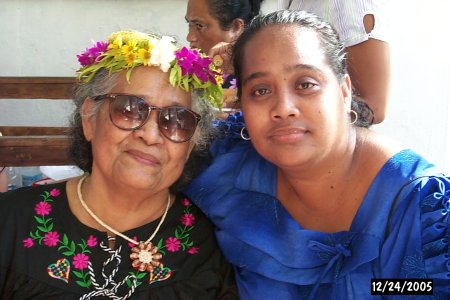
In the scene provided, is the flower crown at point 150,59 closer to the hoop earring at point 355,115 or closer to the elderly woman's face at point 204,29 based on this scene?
the hoop earring at point 355,115

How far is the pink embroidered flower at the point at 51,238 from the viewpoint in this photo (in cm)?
237

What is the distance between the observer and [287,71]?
218 cm

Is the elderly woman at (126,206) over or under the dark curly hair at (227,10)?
under

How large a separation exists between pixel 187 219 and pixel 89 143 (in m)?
0.62

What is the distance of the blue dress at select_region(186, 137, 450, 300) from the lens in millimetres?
1954

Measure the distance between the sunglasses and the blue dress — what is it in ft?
1.02

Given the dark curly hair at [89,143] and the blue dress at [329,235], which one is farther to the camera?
the dark curly hair at [89,143]

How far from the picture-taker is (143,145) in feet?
7.73

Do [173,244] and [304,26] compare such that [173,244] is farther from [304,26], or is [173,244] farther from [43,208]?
[304,26]

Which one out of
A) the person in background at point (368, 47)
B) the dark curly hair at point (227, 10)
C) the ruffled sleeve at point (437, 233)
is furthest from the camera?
the dark curly hair at point (227, 10)

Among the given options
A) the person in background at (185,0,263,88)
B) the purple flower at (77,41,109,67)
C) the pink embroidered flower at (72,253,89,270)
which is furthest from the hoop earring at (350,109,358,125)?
the person in background at (185,0,263,88)

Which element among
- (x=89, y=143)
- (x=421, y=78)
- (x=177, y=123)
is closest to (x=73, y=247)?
(x=89, y=143)

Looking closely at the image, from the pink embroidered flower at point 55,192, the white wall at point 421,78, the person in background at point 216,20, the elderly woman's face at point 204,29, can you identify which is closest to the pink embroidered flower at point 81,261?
the pink embroidered flower at point 55,192

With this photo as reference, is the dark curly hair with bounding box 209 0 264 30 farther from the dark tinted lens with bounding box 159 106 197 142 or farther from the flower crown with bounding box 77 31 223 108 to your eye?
the dark tinted lens with bounding box 159 106 197 142
